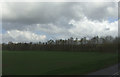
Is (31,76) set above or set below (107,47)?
below

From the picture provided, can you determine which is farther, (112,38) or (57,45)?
(57,45)

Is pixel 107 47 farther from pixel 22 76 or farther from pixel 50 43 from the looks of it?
pixel 50 43

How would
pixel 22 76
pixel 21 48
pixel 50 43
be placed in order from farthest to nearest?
pixel 21 48 < pixel 50 43 < pixel 22 76

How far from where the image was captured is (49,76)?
1124 centimetres

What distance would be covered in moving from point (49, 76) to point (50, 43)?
264 ft

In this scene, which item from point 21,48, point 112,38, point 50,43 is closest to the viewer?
point 112,38

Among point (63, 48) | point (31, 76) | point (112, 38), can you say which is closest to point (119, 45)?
point (112, 38)

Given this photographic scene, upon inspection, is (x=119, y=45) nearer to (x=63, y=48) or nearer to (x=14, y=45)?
(x=63, y=48)

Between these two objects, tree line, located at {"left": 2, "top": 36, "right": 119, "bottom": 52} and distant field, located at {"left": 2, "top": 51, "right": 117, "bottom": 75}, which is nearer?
distant field, located at {"left": 2, "top": 51, "right": 117, "bottom": 75}

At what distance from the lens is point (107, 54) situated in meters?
24.2

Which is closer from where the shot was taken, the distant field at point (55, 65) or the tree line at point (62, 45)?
the distant field at point (55, 65)

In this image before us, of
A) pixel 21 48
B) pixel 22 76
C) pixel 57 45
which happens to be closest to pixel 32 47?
pixel 21 48

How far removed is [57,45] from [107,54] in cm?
6212

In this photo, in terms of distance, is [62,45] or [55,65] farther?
[62,45]
